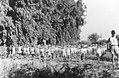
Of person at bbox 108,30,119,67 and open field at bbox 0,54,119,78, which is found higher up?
person at bbox 108,30,119,67

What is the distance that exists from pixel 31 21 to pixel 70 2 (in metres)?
12.4

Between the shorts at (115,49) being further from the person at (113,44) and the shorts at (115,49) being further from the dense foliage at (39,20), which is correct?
the dense foliage at (39,20)

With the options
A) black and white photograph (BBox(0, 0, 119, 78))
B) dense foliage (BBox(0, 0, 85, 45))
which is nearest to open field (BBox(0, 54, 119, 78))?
black and white photograph (BBox(0, 0, 119, 78))

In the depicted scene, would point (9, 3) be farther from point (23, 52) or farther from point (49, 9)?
point (23, 52)

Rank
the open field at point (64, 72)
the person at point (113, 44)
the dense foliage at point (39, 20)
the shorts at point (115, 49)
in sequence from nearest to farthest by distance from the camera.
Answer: the open field at point (64, 72) → the person at point (113, 44) → the shorts at point (115, 49) → the dense foliage at point (39, 20)

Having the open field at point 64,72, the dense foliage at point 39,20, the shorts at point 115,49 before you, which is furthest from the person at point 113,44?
the dense foliage at point 39,20

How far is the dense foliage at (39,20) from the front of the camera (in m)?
32.5

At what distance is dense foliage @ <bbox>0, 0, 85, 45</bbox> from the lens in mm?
32469

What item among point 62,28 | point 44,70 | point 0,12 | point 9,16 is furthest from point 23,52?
point 62,28

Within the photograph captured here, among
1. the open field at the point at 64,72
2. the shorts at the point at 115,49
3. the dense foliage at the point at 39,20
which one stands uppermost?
the dense foliage at the point at 39,20

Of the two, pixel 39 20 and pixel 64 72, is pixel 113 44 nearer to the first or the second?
pixel 64 72

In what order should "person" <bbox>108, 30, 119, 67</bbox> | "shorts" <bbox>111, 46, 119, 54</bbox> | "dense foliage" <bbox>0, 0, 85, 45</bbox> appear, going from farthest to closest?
"dense foliage" <bbox>0, 0, 85, 45</bbox>
"shorts" <bbox>111, 46, 119, 54</bbox>
"person" <bbox>108, 30, 119, 67</bbox>

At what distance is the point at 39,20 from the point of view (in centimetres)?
3634

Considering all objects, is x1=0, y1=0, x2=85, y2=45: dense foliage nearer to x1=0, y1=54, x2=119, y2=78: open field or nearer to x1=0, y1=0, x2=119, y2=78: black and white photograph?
x1=0, y1=0, x2=119, y2=78: black and white photograph
